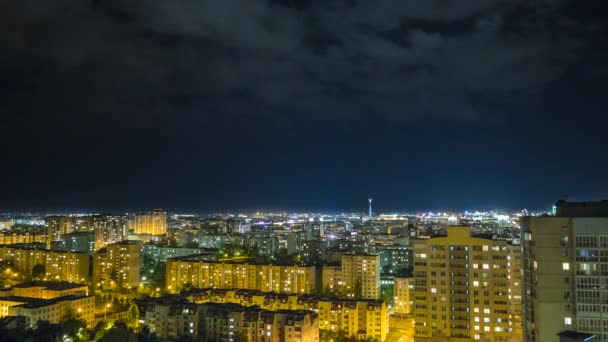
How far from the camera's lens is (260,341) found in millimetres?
11336

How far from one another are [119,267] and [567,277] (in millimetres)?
15666

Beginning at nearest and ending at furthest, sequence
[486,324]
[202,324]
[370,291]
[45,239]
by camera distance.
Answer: [486,324] < [202,324] < [370,291] < [45,239]

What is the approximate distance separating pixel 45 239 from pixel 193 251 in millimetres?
10412

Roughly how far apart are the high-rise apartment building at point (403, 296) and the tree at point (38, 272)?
1245cm

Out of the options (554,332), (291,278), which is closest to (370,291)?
(291,278)

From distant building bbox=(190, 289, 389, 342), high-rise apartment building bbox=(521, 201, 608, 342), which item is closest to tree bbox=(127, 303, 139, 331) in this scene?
distant building bbox=(190, 289, 389, 342)

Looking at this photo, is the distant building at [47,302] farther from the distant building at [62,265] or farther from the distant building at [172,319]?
the distant building at [62,265]

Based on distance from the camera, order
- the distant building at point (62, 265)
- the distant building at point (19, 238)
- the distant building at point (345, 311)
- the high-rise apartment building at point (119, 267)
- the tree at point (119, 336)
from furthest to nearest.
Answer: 1. the distant building at point (19, 238)
2. the distant building at point (62, 265)
3. the high-rise apartment building at point (119, 267)
4. the distant building at point (345, 311)
5. the tree at point (119, 336)

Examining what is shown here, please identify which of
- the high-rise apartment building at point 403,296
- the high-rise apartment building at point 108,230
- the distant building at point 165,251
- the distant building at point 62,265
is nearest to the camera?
the high-rise apartment building at point 403,296

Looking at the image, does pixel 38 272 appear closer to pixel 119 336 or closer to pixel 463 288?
pixel 119 336

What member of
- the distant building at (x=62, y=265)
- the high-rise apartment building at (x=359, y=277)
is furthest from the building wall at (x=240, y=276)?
the distant building at (x=62, y=265)

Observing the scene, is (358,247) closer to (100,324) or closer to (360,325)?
(360,325)

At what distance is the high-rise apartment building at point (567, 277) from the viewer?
7137 millimetres

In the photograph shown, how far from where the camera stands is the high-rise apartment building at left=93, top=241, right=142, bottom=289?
19047mm
